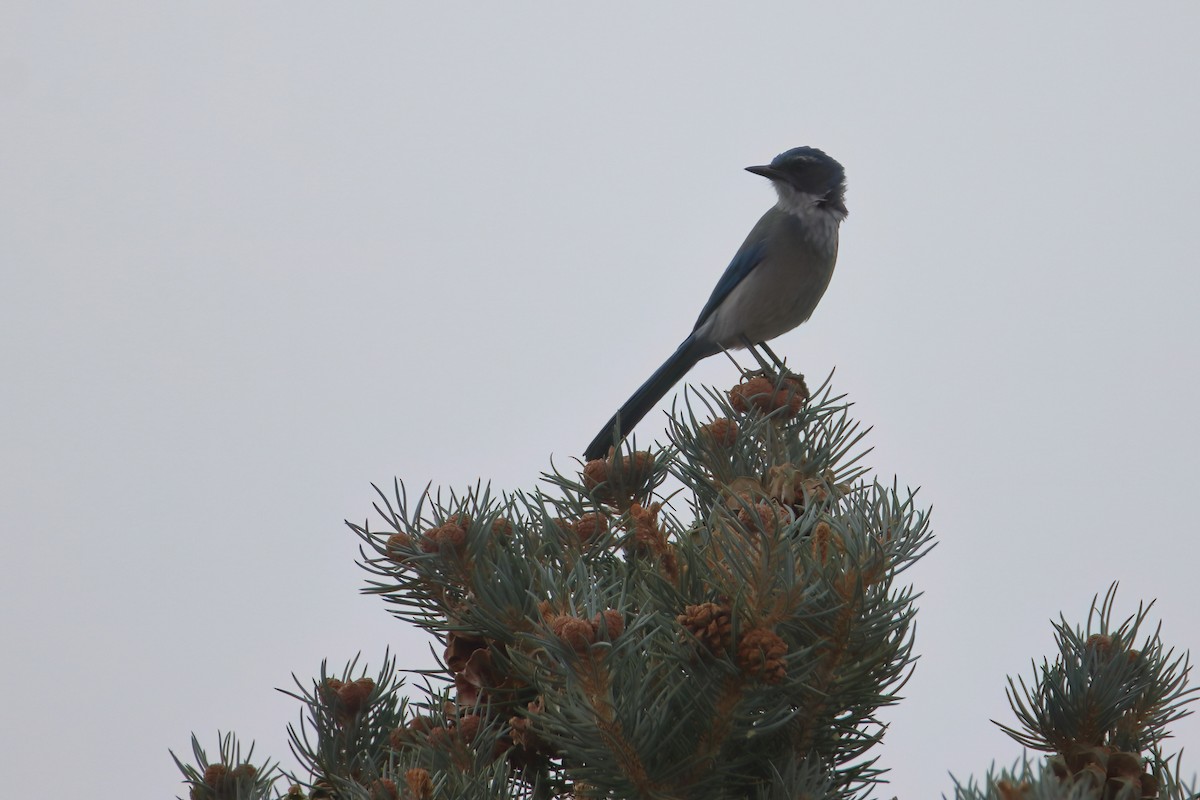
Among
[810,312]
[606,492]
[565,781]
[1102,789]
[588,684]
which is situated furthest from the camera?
[810,312]

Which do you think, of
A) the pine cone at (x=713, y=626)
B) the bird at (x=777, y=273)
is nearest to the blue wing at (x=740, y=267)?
the bird at (x=777, y=273)

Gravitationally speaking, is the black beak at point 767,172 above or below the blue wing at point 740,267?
above

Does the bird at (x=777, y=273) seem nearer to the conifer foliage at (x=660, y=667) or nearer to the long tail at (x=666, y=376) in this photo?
the long tail at (x=666, y=376)

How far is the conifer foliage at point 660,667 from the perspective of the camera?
165cm

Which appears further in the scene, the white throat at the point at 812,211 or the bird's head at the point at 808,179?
the bird's head at the point at 808,179

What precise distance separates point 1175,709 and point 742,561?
100 cm

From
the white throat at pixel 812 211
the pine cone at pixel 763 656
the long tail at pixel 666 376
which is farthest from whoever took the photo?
the white throat at pixel 812 211

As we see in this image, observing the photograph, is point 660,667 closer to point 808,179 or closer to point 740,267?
point 740,267

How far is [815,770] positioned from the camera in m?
1.74

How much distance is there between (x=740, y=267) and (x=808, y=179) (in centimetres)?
76

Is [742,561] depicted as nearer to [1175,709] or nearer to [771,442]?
[771,442]

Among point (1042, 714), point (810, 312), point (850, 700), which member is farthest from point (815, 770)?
point (810, 312)

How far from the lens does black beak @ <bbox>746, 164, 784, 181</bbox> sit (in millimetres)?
6754

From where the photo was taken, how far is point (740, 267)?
6754mm
